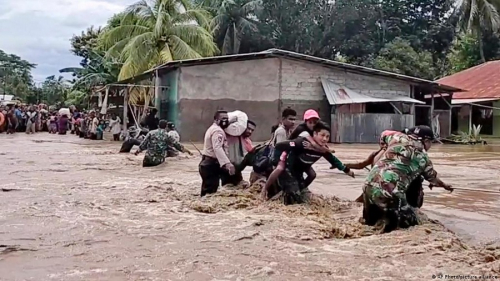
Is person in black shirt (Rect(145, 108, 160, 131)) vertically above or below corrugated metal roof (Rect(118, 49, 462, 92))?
below

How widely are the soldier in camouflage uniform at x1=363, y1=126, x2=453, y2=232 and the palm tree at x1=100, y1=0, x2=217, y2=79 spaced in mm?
23378

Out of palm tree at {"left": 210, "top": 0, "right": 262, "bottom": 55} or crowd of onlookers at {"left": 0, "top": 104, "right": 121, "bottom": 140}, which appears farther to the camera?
palm tree at {"left": 210, "top": 0, "right": 262, "bottom": 55}

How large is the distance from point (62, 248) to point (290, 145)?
9.49 ft

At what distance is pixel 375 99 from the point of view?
25.5m

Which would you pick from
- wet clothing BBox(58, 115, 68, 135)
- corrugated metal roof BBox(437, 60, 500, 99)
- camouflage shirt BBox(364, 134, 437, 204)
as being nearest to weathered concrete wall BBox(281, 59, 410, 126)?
corrugated metal roof BBox(437, 60, 500, 99)

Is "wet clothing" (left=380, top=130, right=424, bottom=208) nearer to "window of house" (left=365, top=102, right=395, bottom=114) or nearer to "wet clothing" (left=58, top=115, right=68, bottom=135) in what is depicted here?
"window of house" (left=365, top=102, right=395, bottom=114)

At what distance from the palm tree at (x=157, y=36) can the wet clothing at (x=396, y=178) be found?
921 inches

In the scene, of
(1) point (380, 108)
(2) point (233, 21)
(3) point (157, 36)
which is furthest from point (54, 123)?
(1) point (380, 108)

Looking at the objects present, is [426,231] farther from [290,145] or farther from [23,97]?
[23,97]

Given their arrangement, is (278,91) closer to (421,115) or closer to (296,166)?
(421,115)

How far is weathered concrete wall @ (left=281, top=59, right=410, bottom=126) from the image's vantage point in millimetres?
25891

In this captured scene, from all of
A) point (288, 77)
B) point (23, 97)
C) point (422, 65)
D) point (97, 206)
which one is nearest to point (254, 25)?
point (422, 65)

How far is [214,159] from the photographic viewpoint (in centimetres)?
838

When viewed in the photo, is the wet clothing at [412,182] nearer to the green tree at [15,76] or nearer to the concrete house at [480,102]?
the concrete house at [480,102]
